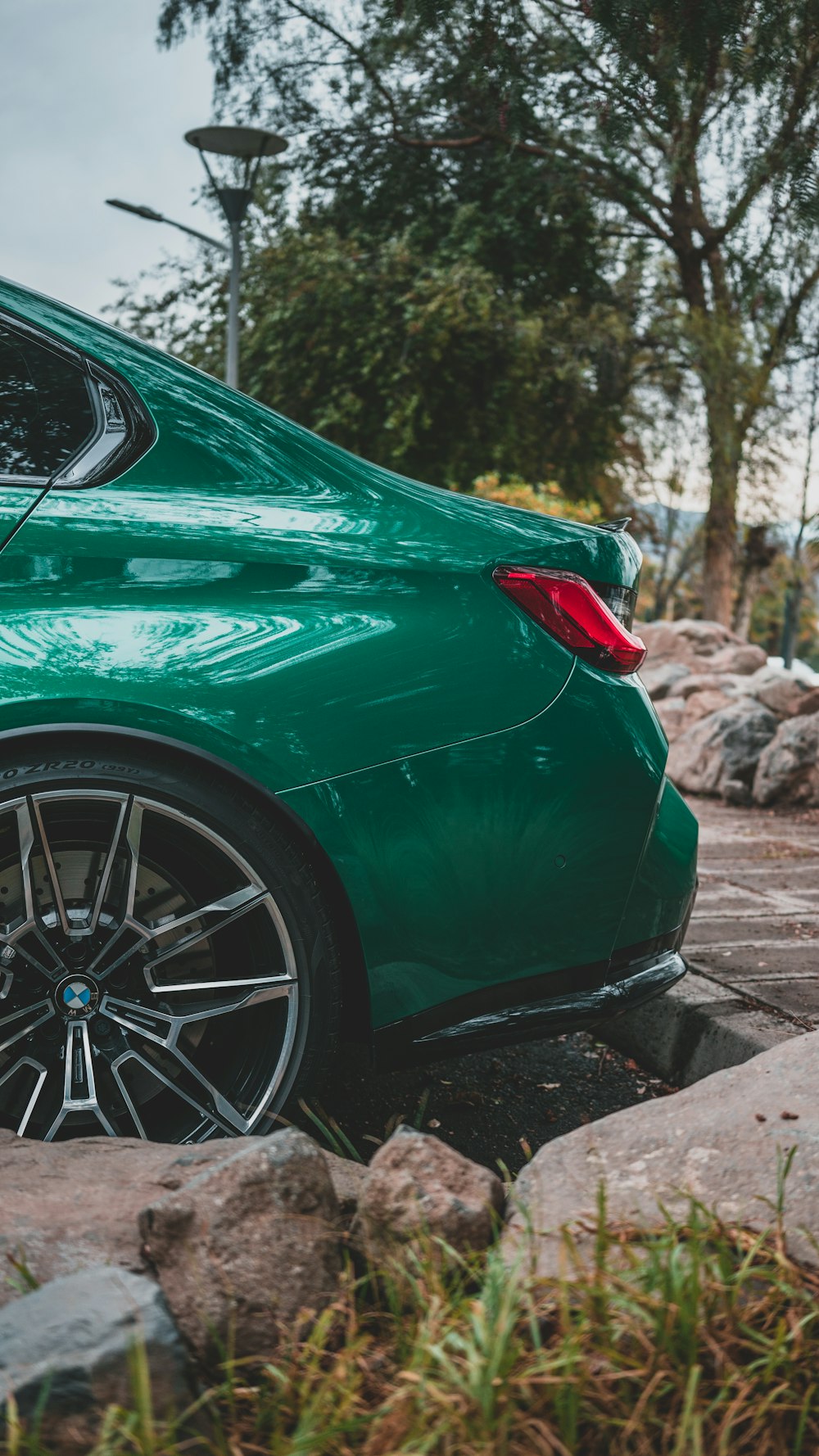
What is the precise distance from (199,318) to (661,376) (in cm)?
763

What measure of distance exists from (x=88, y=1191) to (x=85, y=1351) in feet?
1.69

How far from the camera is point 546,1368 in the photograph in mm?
1428

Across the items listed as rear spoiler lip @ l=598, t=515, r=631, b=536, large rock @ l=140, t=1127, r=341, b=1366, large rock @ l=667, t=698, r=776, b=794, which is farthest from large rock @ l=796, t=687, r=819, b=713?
large rock @ l=140, t=1127, r=341, b=1366

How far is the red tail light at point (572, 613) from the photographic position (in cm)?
242

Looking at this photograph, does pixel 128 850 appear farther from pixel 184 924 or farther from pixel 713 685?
pixel 713 685

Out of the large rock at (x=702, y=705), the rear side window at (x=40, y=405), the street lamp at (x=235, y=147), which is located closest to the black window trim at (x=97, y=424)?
the rear side window at (x=40, y=405)

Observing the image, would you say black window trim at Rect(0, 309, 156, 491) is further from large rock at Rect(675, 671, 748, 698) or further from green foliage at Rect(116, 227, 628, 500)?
green foliage at Rect(116, 227, 628, 500)

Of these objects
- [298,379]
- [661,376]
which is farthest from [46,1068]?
[661,376]

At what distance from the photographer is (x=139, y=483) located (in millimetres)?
2377

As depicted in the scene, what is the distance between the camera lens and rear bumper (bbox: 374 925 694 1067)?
2352 millimetres

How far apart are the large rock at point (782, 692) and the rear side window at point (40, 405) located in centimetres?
801

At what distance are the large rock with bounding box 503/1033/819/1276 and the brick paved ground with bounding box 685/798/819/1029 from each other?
1.22m

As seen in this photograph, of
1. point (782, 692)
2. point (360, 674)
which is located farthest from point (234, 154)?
point (360, 674)

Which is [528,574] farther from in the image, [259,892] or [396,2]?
[396,2]
